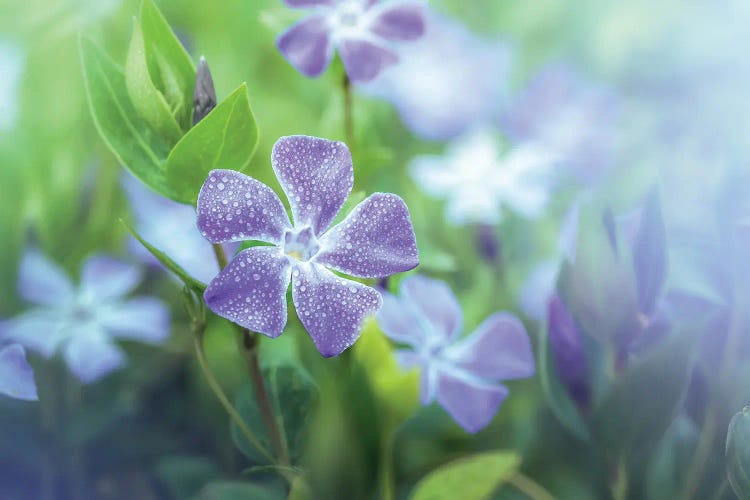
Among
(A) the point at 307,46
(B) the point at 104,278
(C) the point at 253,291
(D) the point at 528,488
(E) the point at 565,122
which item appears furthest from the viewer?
(E) the point at 565,122

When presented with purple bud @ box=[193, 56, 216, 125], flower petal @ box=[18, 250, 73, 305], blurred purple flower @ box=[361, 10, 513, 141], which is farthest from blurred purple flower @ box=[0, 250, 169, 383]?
blurred purple flower @ box=[361, 10, 513, 141]

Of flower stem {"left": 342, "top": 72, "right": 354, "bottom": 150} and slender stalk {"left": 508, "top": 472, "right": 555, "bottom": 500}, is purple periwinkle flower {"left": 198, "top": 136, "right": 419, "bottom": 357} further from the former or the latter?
slender stalk {"left": 508, "top": 472, "right": 555, "bottom": 500}

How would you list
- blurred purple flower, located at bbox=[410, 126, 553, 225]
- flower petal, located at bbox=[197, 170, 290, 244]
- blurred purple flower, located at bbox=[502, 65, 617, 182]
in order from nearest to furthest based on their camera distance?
1. flower petal, located at bbox=[197, 170, 290, 244]
2. blurred purple flower, located at bbox=[410, 126, 553, 225]
3. blurred purple flower, located at bbox=[502, 65, 617, 182]

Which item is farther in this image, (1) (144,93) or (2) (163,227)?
(2) (163,227)

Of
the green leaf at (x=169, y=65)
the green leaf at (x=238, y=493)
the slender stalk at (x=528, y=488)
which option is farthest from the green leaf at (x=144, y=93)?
the slender stalk at (x=528, y=488)

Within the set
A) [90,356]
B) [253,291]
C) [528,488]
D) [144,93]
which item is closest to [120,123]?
[144,93]

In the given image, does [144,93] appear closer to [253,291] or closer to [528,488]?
[253,291]

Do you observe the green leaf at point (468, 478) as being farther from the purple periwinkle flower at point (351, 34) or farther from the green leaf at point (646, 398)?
the purple periwinkle flower at point (351, 34)

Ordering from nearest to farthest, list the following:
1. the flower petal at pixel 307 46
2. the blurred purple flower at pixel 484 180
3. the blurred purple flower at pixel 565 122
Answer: the flower petal at pixel 307 46, the blurred purple flower at pixel 484 180, the blurred purple flower at pixel 565 122
